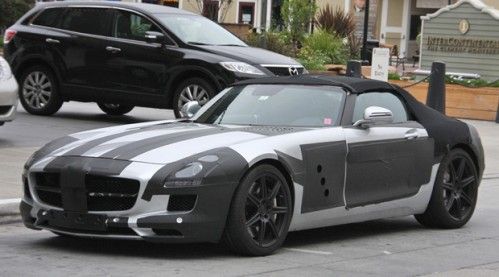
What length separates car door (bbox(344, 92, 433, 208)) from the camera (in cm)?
855

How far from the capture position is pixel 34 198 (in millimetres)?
7875

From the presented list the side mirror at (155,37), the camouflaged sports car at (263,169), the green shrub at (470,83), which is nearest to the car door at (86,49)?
the side mirror at (155,37)

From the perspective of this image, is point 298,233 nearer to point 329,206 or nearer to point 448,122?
point 329,206

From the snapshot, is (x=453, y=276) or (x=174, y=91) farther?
(x=174, y=91)

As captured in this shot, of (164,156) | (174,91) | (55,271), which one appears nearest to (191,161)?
(164,156)

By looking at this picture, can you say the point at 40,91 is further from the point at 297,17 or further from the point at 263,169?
the point at 297,17

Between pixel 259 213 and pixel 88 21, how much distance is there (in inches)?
381

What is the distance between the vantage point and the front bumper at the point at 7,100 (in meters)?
13.1

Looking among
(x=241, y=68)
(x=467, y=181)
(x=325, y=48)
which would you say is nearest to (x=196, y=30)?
(x=241, y=68)

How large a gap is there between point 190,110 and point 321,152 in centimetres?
154

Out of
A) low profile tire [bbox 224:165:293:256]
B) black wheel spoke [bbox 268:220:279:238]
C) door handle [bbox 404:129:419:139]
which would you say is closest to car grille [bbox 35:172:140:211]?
low profile tire [bbox 224:165:293:256]

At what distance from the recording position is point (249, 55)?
15.9 meters

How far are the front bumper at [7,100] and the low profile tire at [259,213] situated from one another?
20.1 ft

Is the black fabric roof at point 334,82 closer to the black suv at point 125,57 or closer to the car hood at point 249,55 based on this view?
the black suv at point 125,57
